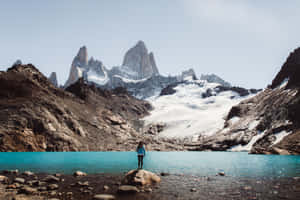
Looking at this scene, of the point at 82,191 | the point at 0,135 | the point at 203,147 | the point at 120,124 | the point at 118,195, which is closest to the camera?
the point at 118,195

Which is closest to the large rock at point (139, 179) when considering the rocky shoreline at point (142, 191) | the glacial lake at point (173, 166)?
the rocky shoreline at point (142, 191)

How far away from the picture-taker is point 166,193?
803 inches

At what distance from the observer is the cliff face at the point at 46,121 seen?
10412 cm

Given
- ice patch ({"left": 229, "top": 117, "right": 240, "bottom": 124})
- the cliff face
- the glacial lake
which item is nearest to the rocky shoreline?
the glacial lake

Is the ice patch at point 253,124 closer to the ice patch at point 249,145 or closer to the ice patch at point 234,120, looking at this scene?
the ice patch at point 249,145

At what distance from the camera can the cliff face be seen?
104125 mm

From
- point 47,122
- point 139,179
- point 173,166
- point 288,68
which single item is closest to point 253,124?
point 288,68

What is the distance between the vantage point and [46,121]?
116 metres

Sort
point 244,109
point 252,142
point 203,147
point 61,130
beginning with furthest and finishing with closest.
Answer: point 244,109, point 203,147, point 252,142, point 61,130

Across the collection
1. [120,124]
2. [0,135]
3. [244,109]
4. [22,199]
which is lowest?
[22,199]

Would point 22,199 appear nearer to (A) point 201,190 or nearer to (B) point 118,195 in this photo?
(B) point 118,195

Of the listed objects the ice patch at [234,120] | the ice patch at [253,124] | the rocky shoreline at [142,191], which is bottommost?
the rocky shoreline at [142,191]

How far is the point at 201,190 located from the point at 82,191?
1033cm

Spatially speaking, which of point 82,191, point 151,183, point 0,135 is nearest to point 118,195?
point 82,191
